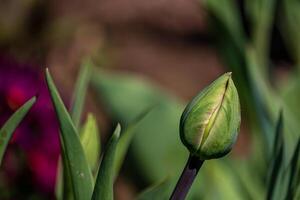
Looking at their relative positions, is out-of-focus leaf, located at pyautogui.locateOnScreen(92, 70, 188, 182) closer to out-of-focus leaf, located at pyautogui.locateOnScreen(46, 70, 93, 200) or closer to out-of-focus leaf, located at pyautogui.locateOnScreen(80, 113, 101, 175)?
out-of-focus leaf, located at pyautogui.locateOnScreen(80, 113, 101, 175)

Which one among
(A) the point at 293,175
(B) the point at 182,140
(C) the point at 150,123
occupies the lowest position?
(C) the point at 150,123

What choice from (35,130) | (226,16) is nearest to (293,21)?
(226,16)

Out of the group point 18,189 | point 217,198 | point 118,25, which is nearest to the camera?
point 217,198

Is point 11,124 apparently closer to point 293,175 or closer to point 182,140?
point 182,140

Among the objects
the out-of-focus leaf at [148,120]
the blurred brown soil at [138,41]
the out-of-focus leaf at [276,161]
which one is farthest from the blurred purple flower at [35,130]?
the blurred brown soil at [138,41]

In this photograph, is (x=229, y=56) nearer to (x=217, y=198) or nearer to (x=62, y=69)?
(x=217, y=198)

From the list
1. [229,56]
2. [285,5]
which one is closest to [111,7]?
[285,5]

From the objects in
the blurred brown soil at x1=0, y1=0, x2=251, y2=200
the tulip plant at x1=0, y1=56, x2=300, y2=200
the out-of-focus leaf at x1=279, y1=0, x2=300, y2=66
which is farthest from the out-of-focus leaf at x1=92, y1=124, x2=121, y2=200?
the blurred brown soil at x1=0, y1=0, x2=251, y2=200
